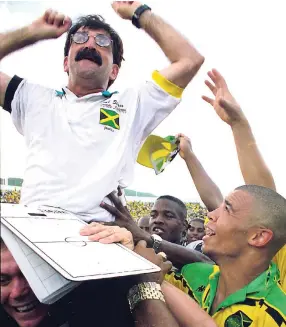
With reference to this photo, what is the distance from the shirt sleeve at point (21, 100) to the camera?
1.31 metres

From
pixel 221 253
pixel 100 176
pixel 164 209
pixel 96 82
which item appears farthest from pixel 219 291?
pixel 164 209

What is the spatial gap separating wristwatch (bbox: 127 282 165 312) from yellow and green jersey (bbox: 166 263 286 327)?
609 mm

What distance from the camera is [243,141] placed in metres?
1.80

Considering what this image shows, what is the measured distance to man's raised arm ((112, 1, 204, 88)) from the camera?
137 cm

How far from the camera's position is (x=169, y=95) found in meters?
1.42

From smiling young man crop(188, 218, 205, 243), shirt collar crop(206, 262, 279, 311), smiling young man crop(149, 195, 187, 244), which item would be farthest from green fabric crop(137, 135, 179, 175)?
smiling young man crop(188, 218, 205, 243)

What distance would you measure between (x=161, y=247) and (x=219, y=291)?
0.31m

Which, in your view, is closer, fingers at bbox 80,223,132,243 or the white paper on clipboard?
the white paper on clipboard

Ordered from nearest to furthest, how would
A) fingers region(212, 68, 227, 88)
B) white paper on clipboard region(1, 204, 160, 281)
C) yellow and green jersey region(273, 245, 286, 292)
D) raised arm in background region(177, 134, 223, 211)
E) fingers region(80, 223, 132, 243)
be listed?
1. white paper on clipboard region(1, 204, 160, 281)
2. fingers region(80, 223, 132, 243)
3. yellow and green jersey region(273, 245, 286, 292)
4. fingers region(212, 68, 227, 88)
5. raised arm in background region(177, 134, 223, 211)

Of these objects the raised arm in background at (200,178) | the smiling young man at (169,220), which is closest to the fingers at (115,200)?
the raised arm in background at (200,178)

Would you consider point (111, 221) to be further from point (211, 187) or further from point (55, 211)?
point (211, 187)

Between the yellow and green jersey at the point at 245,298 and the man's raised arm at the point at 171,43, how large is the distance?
2.77ft

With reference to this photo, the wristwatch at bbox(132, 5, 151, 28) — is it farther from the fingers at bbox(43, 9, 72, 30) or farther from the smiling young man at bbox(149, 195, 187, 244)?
the smiling young man at bbox(149, 195, 187, 244)

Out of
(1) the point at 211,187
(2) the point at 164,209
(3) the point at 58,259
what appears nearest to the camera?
(3) the point at 58,259
